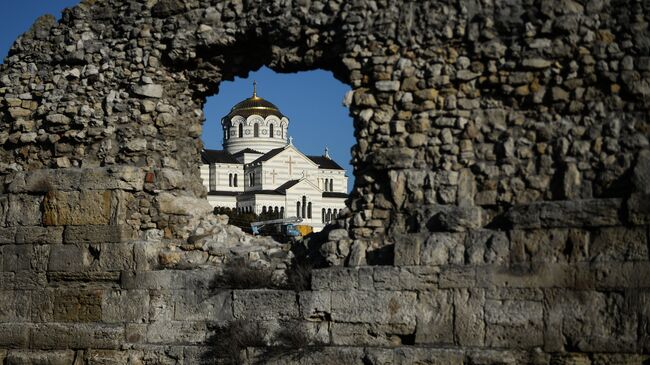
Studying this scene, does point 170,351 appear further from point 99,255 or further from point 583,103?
point 583,103

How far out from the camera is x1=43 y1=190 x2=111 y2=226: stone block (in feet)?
29.8

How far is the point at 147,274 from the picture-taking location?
8.80m

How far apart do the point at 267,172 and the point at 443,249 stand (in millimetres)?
96193

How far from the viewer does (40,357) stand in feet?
29.2

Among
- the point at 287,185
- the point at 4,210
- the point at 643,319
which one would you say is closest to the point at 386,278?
the point at 643,319

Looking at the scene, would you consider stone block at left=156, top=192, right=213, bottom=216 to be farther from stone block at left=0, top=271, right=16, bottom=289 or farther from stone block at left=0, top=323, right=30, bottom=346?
stone block at left=0, top=323, right=30, bottom=346

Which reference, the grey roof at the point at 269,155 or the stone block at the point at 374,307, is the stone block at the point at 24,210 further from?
the grey roof at the point at 269,155

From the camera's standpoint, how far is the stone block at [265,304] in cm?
803

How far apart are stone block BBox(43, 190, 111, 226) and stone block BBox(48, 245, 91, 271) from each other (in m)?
0.25

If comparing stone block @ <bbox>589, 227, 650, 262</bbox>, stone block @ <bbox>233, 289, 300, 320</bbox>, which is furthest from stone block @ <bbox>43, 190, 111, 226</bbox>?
stone block @ <bbox>589, 227, 650, 262</bbox>

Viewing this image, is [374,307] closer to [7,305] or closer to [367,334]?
[367,334]

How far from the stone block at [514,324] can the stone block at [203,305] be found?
2.44m

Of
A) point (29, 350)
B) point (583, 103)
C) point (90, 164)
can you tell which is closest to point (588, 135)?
point (583, 103)

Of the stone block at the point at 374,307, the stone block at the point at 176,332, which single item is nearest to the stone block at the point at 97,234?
the stone block at the point at 176,332
